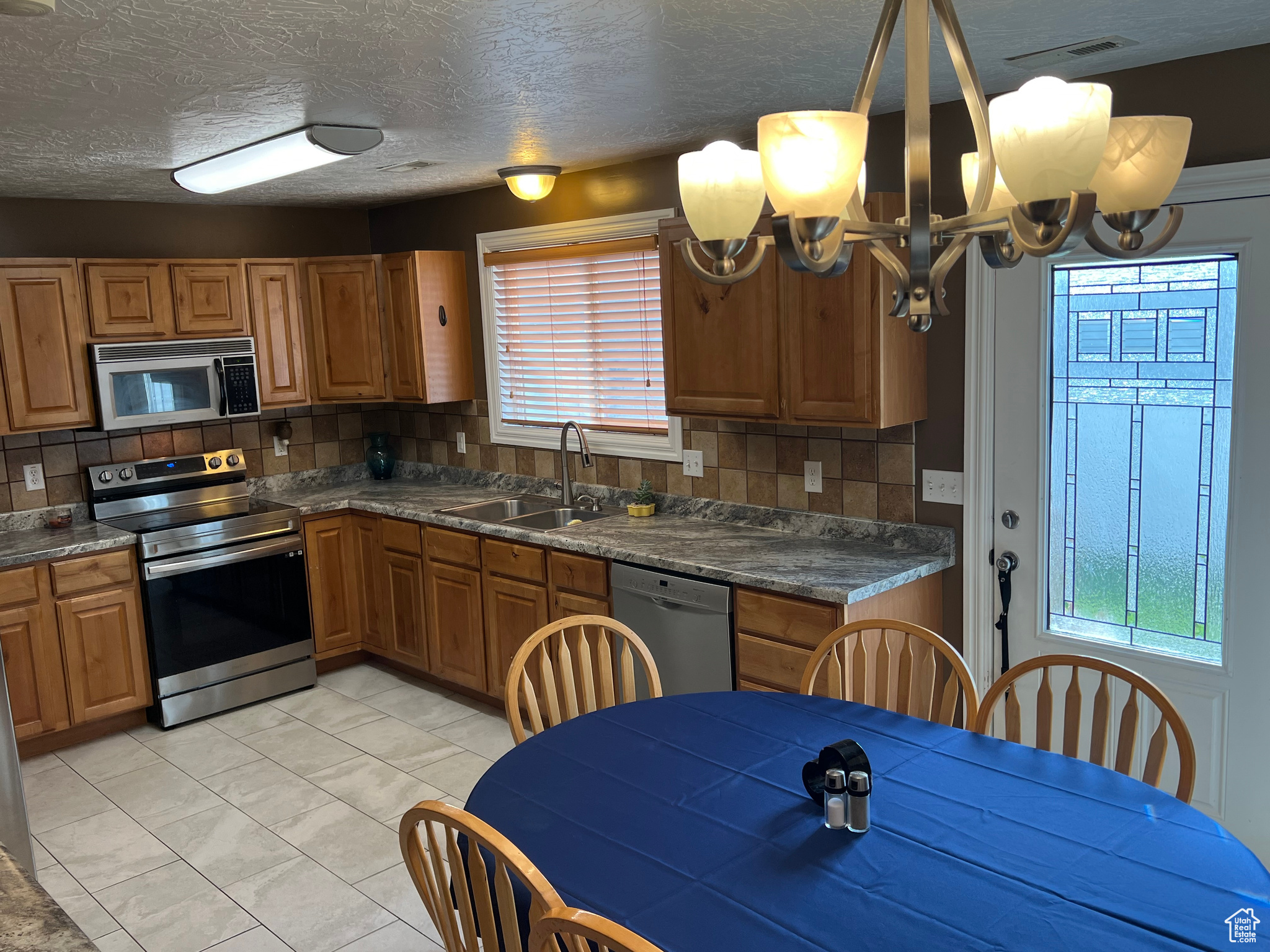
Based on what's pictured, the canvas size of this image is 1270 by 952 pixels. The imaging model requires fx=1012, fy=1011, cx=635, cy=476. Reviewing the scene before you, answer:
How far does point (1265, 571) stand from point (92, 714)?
444cm

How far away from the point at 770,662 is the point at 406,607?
7.37 ft

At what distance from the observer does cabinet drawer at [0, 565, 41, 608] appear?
406 cm

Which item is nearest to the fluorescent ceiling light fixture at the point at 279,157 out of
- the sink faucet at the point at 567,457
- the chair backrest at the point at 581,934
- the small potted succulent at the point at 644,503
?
the sink faucet at the point at 567,457

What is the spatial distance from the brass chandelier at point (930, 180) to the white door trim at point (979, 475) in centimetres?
159

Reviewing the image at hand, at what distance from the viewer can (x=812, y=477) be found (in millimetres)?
3816

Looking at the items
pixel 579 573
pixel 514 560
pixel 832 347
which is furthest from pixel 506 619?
pixel 832 347

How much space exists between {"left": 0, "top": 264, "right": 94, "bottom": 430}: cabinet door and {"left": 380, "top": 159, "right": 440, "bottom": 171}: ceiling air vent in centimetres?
153

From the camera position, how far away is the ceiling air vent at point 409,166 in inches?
158

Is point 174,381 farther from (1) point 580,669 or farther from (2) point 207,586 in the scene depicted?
(1) point 580,669

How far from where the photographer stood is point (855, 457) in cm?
368

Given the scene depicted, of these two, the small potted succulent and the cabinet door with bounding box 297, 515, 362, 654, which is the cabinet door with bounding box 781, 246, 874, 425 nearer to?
→ the small potted succulent

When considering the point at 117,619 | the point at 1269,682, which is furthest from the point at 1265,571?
the point at 117,619

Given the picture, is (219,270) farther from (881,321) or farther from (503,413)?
(881,321)

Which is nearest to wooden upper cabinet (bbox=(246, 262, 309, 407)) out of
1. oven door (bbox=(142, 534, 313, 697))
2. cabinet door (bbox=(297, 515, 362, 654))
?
cabinet door (bbox=(297, 515, 362, 654))
